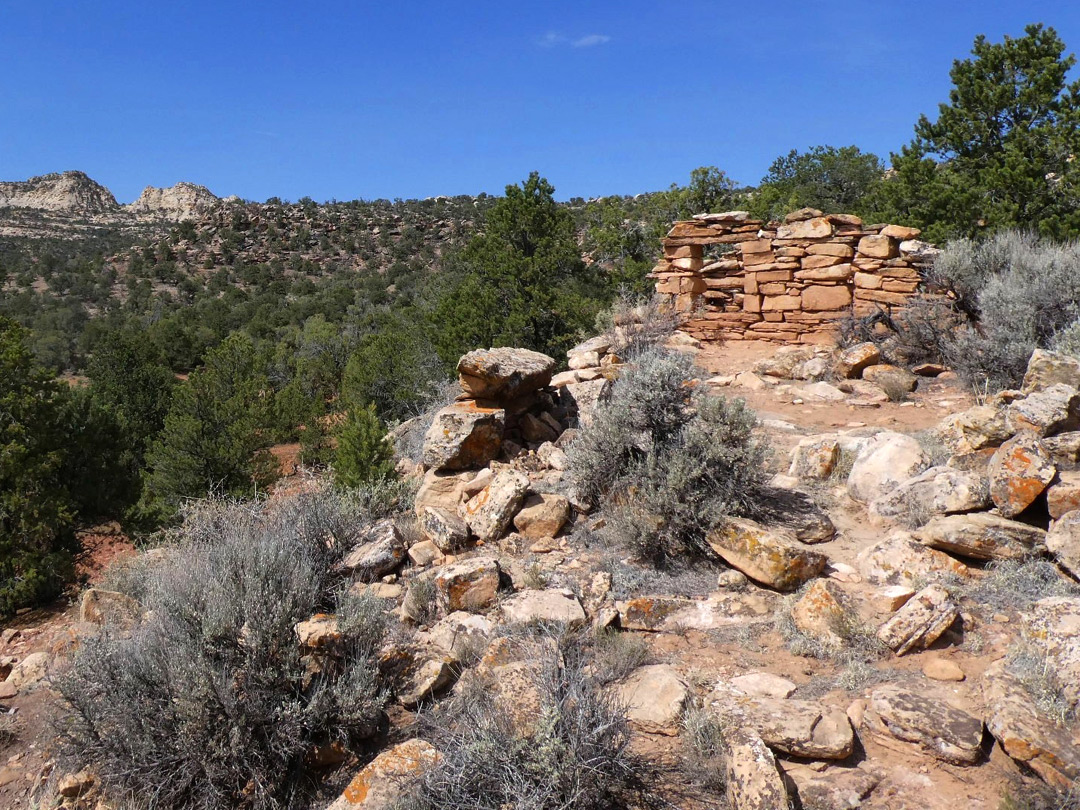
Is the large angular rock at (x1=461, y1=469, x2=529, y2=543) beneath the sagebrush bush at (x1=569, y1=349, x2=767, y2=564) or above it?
beneath

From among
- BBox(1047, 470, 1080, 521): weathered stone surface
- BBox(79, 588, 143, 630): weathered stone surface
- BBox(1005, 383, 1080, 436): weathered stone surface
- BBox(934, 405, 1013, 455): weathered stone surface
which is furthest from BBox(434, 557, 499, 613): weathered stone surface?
BBox(1005, 383, 1080, 436): weathered stone surface

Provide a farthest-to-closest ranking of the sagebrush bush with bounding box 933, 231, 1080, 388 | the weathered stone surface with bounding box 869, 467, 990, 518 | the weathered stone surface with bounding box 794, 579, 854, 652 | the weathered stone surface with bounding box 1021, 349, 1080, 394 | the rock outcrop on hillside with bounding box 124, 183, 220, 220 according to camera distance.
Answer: the rock outcrop on hillside with bounding box 124, 183, 220, 220, the sagebrush bush with bounding box 933, 231, 1080, 388, the weathered stone surface with bounding box 1021, 349, 1080, 394, the weathered stone surface with bounding box 869, 467, 990, 518, the weathered stone surface with bounding box 794, 579, 854, 652

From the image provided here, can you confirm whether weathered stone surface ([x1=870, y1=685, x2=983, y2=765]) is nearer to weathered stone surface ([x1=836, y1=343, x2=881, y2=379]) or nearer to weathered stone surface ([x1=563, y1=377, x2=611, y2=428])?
weathered stone surface ([x1=563, y1=377, x2=611, y2=428])

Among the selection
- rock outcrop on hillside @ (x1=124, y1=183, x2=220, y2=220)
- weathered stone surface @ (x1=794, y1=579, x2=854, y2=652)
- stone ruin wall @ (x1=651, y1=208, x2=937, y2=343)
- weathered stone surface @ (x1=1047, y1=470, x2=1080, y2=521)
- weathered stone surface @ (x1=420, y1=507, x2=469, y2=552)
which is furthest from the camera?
rock outcrop on hillside @ (x1=124, y1=183, x2=220, y2=220)

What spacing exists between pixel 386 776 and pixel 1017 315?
783 cm

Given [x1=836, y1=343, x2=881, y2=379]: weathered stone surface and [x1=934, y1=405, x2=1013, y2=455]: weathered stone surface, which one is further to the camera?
[x1=836, y1=343, x2=881, y2=379]: weathered stone surface

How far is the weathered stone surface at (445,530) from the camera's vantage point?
4941 mm

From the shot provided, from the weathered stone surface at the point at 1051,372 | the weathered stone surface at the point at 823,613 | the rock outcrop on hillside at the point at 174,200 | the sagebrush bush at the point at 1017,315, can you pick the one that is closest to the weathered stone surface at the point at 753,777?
the weathered stone surface at the point at 823,613

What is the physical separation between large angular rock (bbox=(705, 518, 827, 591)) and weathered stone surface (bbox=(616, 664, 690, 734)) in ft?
3.39

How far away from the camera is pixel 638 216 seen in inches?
881

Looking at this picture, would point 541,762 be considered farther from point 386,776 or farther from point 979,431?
point 979,431

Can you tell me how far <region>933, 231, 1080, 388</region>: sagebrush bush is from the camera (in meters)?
7.04

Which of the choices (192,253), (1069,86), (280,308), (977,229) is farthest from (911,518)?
(192,253)

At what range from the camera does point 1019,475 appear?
377cm
